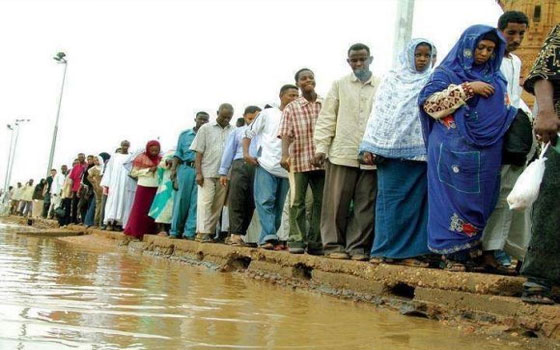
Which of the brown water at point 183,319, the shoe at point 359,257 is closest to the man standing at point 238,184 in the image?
the shoe at point 359,257

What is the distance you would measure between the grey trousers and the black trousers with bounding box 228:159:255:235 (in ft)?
6.19

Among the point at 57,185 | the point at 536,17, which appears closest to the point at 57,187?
the point at 57,185

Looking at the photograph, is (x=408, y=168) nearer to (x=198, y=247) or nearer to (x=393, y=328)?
(x=393, y=328)

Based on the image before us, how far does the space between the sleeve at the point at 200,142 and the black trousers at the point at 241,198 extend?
0.86 meters

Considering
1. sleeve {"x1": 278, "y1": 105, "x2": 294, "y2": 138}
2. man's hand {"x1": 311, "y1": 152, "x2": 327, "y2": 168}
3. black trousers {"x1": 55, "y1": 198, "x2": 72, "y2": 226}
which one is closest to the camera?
man's hand {"x1": 311, "y1": 152, "x2": 327, "y2": 168}

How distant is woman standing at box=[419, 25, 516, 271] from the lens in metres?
3.52

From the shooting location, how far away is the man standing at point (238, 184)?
651 cm

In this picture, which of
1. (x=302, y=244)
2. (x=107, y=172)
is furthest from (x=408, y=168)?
(x=107, y=172)

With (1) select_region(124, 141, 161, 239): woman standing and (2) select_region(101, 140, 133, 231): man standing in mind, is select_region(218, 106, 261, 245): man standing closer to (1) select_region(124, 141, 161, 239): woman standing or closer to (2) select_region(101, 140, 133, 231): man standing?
(1) select_region(124, 141, 161, 239): woman standing

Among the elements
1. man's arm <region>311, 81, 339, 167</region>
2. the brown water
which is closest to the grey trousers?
man's arm <region>311, 81, 339, 167</region>

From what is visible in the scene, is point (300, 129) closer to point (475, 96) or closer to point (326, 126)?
point (326, 126)

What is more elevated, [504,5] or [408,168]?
[504,5]

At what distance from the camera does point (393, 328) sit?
2.70 meters

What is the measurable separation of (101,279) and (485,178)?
238 centimetres
